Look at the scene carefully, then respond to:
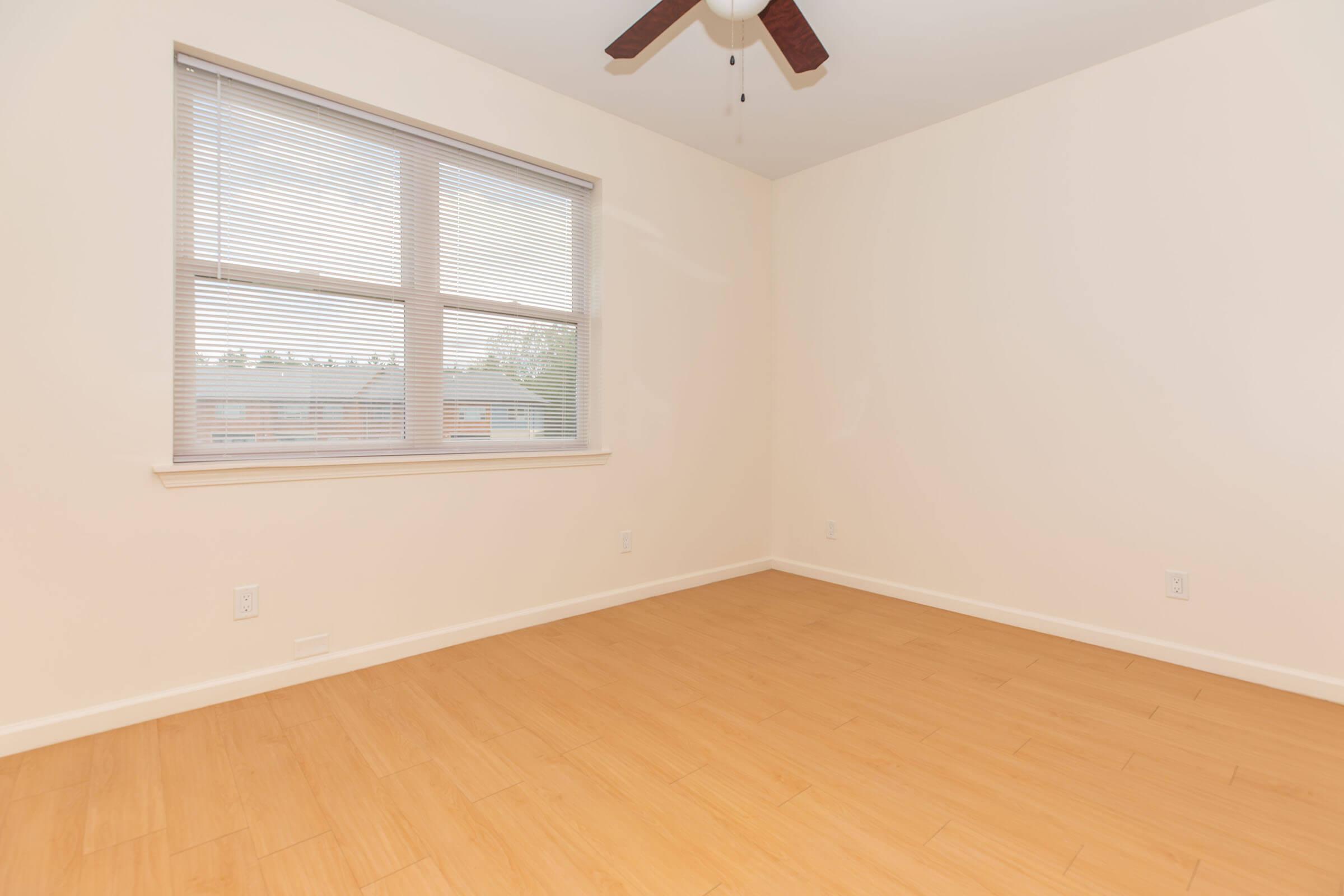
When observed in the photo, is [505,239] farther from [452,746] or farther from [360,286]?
[452,746]

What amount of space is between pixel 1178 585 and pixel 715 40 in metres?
3.09

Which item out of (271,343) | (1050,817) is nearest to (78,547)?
(271,343)

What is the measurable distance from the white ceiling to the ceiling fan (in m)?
0.45

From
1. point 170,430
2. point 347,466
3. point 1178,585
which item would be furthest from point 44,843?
point 1178,585

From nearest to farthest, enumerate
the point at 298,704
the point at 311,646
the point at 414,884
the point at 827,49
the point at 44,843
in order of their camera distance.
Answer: the point at 414,884
the point at 44,843
the point at 298,704
the point at 311,646
the point at 827,49

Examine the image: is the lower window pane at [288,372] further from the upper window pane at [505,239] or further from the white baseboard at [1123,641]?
the white baseboard at [1123,641]

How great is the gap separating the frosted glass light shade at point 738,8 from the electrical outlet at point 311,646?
2704 mm

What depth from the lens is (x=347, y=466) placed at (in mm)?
2543

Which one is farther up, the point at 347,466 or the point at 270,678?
the point at 347,466

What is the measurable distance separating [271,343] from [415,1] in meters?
1.46

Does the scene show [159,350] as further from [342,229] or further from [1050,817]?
[1050,817]

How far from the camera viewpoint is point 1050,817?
5.31 ft

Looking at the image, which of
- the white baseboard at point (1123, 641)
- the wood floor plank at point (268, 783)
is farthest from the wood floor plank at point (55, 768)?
the white baseboard at point (1123, 641)

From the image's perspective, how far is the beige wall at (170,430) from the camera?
1934 mm
